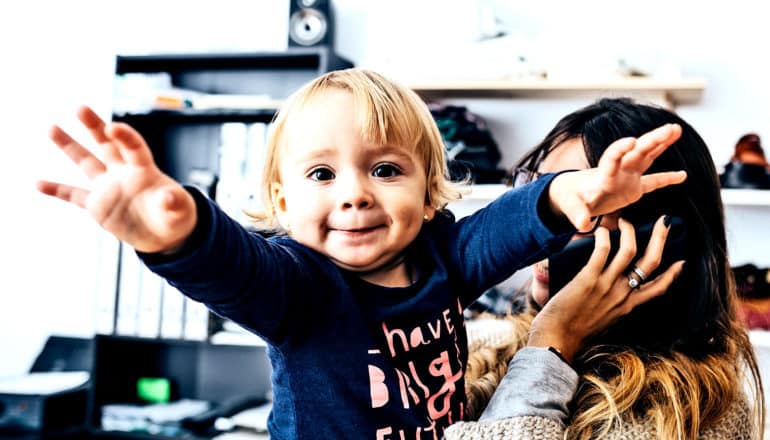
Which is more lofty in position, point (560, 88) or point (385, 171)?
point (560, 88)

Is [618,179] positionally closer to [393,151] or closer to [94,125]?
[393,151]

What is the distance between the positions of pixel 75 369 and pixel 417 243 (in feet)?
7.35

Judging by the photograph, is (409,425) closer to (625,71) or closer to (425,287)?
(425,287)

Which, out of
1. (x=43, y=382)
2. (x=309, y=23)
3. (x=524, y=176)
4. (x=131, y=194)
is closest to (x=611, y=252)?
(x=524, y=176)

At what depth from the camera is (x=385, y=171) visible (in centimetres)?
90

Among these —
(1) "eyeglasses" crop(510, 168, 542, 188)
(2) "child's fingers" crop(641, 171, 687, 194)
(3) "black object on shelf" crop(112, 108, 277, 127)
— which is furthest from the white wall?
(2) "child's fingers" crop(641, 171, 687, 194)

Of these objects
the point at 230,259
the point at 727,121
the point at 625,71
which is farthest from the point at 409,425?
the point at 727,121

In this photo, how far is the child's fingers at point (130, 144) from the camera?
562 mm

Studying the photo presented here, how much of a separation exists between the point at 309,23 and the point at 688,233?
179 cm

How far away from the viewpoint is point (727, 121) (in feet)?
7.79

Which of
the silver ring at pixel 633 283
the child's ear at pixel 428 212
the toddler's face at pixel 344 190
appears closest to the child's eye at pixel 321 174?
the toddler's face at pixel 344 190

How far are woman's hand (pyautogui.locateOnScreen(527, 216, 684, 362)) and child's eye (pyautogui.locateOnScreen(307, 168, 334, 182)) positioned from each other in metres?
0.41

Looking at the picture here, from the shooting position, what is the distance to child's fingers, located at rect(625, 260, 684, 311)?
108cm

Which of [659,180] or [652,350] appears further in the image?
[652,350]
